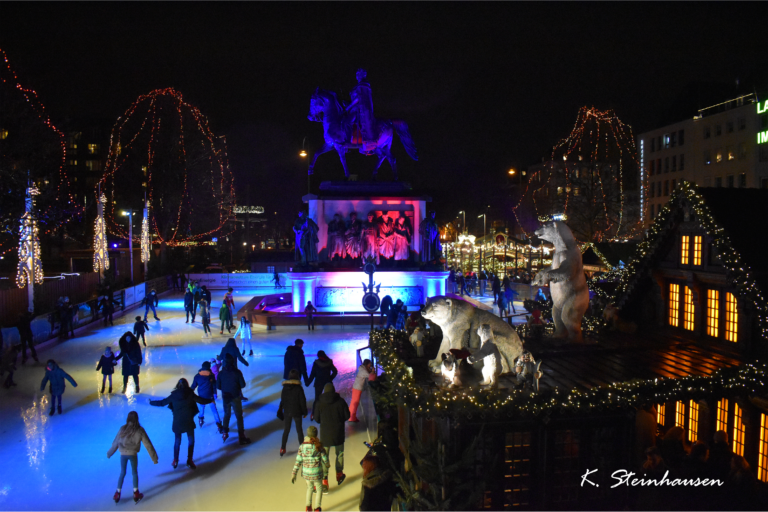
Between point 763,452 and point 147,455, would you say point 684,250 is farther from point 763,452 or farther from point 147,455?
point 147,455

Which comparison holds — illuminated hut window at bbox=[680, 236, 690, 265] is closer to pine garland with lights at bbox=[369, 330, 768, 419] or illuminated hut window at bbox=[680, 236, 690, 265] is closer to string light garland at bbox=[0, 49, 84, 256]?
pine garland with lights at bbox=[369, 330, 768, 419]

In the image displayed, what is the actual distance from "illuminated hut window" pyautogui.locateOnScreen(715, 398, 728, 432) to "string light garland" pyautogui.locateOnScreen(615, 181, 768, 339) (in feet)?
4.36

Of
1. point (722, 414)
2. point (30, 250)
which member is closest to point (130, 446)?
point (722, 414)

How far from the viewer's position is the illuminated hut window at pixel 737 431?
8328 mm

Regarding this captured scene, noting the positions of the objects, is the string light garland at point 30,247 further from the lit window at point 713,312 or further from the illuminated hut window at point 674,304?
the lit window at point 713,312

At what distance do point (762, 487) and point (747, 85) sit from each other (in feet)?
166

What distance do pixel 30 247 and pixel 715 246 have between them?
75.7 ft

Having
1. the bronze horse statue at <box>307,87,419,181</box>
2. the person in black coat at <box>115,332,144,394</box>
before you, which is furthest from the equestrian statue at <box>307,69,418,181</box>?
the person in black coat at <box>115,332,144,394</box>

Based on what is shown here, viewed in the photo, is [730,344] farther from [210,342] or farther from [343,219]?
[343,219]

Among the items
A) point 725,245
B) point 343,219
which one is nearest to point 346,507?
point 725,245

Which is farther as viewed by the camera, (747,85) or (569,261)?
(747,85)

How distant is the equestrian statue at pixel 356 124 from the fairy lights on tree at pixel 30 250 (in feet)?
37.4

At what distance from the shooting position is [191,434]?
334 inches

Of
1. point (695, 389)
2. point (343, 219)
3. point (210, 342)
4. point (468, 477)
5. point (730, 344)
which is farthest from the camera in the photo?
point (343, 219)
